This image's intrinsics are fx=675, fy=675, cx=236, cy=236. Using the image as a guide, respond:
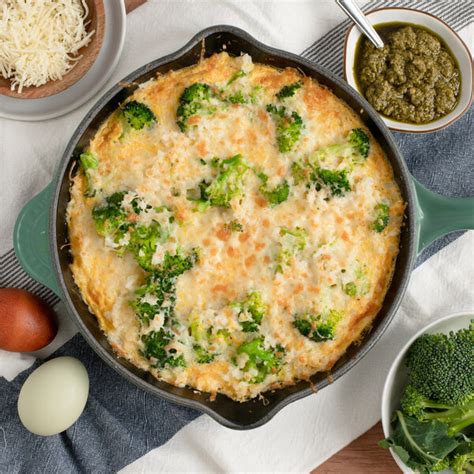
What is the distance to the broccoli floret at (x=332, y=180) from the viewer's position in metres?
3.40

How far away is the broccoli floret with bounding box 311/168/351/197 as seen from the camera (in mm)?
3404

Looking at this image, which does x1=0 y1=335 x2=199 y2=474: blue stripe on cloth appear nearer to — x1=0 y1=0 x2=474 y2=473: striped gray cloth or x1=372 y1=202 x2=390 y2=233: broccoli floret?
x1=0 y1=0 x2=474 y2=473: striped gray cloth

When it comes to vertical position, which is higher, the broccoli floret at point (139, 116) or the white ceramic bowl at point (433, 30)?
the broccoli floret at point (139, 116)

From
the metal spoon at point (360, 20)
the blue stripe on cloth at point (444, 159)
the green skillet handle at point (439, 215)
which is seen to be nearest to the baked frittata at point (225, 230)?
the green skillet handle at point (439, 215)

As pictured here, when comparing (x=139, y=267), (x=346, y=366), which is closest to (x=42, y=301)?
(x=139, y=267)

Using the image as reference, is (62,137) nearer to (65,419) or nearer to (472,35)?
(65,419)

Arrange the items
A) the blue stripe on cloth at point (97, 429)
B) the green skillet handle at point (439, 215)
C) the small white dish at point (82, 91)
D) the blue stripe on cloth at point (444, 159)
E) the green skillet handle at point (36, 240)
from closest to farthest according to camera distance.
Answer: the green skillet handle at point (439, 215) → the green skillet handle at point (36, 240) → the small white dish at point (82, 91) → the blue stripe on cloth at point (97, 429) → the blue stripe on cloth at point (444, 159)

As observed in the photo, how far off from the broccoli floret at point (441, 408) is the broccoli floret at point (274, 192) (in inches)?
54.6

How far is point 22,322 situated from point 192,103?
158 cm

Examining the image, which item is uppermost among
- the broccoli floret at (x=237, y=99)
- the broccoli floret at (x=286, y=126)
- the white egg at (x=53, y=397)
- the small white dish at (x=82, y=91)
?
the small white dish at (x=82, y=91)

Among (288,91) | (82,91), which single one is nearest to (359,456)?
(288,91)

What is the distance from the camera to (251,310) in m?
3.37

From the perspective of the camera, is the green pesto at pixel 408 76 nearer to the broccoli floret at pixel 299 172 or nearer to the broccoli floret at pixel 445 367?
the broccoli floret at pixel 299 172

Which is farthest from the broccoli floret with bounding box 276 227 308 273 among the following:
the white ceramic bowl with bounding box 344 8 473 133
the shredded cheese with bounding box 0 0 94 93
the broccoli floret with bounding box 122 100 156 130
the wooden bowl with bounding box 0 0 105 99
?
the shredded cheese with bounding box 0 0 94 93
